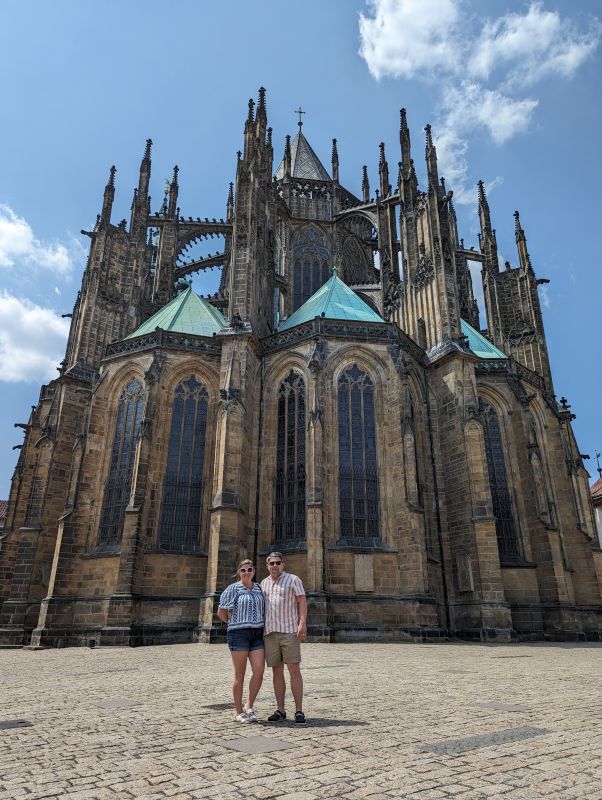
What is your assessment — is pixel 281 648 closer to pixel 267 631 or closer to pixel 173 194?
pixel 267 631

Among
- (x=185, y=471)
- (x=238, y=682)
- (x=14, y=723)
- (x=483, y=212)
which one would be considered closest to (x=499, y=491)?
(x=185, y=471)

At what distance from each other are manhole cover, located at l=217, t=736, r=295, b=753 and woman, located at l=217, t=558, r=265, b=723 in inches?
30.1

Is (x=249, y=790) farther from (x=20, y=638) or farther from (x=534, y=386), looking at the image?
(x=534, y=386)

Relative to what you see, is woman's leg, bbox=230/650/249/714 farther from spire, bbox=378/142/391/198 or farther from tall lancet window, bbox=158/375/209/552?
spire, bbox=378/142/391/198

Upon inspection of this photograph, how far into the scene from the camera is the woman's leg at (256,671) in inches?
202

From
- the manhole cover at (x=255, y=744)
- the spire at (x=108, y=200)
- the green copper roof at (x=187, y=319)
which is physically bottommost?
the manhole cover at (x=255, y=744)

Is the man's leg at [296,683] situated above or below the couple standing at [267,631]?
below

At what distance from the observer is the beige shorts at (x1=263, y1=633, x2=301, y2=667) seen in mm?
5270

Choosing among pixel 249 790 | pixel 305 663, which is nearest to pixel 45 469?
pixel 305 663

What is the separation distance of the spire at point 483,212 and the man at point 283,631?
31.6m

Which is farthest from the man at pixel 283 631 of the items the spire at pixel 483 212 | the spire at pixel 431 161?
the spire at pixel 483 212

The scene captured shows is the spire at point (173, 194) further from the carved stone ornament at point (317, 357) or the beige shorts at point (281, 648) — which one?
the beige shorts at point (281, 648)

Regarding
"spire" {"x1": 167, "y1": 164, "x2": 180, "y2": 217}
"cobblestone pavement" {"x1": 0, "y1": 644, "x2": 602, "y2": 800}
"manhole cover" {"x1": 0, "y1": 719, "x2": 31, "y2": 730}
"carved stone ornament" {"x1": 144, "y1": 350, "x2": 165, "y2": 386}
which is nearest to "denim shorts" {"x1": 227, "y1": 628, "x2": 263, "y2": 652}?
"cobblestone pavement" {"x1": 0, "y1": 644, "x2": 602, "y2": 800}

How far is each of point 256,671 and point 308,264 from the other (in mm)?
32153
